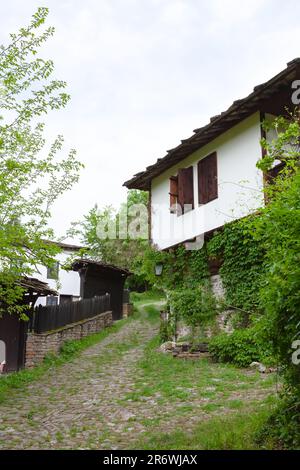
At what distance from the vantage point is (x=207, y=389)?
806cm

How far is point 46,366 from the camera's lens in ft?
41.4

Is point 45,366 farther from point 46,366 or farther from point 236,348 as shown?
point 236,348

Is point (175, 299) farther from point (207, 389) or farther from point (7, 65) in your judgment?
point (7, 65)

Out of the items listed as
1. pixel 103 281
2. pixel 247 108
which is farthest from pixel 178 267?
pixel 103 281

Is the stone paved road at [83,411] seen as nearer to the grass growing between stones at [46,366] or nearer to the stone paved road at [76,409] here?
the stone paved road at [76,409]

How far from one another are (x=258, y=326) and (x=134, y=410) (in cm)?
335

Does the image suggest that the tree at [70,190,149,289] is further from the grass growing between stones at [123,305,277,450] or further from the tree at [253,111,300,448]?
the tree at [253,111,300,448]

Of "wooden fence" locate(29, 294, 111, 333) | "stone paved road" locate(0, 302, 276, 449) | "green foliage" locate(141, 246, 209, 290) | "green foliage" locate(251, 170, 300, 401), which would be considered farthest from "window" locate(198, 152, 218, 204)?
"green foliage" locate(251, 170, 300, 401)

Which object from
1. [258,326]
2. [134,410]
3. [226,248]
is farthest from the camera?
[226,248]

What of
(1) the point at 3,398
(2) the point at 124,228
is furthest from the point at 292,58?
(2) the point at 124,228

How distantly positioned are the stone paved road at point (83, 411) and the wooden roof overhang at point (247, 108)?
245 inches

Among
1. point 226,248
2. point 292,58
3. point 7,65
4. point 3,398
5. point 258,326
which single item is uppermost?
point 292,58

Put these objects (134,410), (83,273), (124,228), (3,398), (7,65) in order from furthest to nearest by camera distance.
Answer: (124,228)
(83,273)
(3,398)
(134,410)
(7,65)
